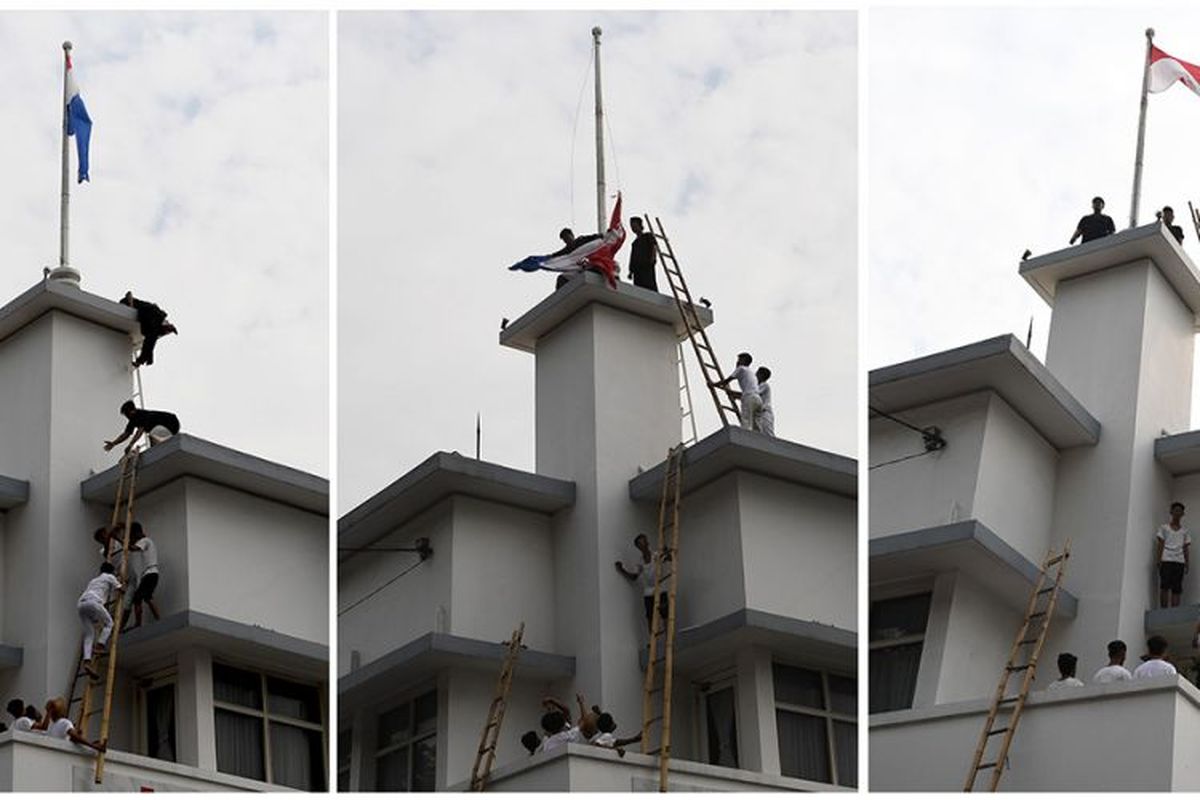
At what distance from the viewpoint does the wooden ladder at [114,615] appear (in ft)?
46.2

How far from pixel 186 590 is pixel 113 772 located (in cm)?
223

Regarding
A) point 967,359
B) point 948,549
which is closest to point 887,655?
point 948,549

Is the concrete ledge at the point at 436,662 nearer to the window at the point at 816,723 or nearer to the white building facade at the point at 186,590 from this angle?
the white building facade at the point at 186,590

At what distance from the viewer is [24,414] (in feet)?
53.0

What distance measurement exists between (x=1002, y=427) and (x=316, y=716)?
15.5 ft

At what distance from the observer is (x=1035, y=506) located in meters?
15.1

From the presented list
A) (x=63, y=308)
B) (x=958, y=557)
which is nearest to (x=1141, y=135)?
(x=958, y=557)

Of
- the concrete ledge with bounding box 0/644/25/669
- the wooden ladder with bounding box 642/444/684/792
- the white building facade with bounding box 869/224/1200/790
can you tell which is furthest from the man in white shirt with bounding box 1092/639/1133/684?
the concrete ledge with bounding box 0/644/25/669

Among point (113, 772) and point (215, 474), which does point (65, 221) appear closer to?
point (215, 474)

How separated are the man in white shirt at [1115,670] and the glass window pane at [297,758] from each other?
5.09 meters

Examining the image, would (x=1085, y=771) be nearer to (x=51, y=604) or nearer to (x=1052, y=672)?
(x=1052, y=672)

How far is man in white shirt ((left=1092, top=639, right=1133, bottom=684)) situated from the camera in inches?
504

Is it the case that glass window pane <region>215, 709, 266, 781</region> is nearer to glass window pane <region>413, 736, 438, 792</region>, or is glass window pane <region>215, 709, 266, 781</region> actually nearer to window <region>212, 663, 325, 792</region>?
window <region>212, 663, 325, 792</region>

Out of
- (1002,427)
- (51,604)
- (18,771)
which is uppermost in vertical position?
(1002,427)
